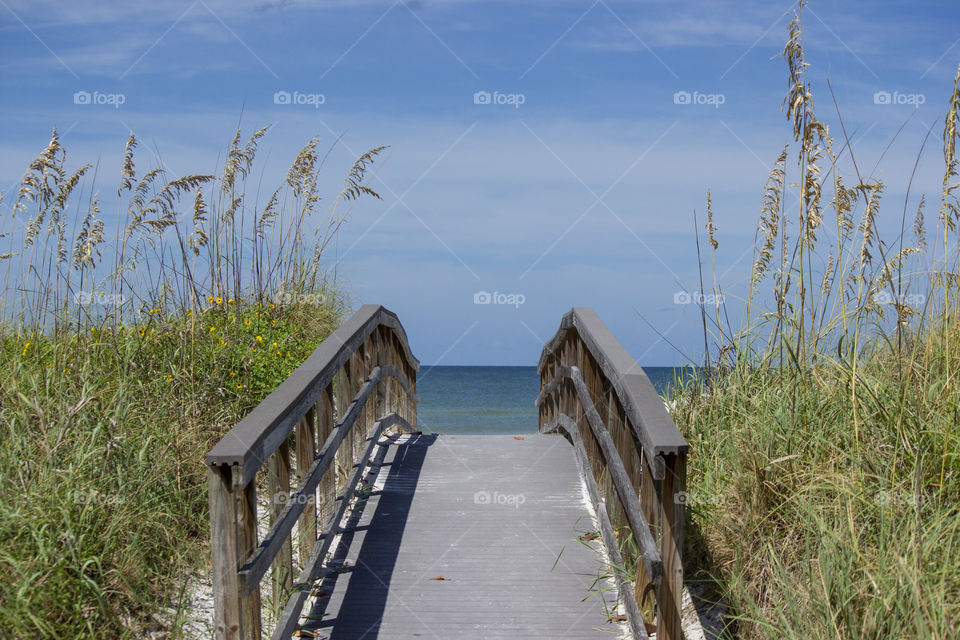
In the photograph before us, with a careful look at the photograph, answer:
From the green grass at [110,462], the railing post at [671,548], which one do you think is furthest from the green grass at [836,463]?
the green grass at [110,462]

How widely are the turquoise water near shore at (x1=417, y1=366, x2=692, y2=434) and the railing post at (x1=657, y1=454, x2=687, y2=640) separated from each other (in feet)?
59.3

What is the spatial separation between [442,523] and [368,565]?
0.79 meters

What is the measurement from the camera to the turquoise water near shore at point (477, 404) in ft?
95.3

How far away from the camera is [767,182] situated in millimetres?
5312

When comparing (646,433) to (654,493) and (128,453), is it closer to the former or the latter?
(654,493)

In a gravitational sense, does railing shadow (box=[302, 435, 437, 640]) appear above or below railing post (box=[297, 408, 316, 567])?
below

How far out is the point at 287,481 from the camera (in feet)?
14.2

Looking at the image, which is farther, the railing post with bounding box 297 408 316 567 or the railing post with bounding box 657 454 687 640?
the railing post with bounding box 297 408 316 567

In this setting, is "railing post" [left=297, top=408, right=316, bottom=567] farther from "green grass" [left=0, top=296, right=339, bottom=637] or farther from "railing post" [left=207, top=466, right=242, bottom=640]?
"railing post" [left=207, top=466, right=242, bottom=640]

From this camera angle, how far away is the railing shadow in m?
4.32

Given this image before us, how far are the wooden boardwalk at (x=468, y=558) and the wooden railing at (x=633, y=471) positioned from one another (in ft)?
0.83

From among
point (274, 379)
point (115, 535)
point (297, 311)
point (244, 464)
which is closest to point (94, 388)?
point (115, 535)

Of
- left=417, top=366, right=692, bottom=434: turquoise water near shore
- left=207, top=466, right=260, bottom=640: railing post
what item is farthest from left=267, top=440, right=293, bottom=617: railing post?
left=417, top=366, right=692, bottom=434: turquoise water near shore

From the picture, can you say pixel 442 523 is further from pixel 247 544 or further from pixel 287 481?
pixel 247 544
